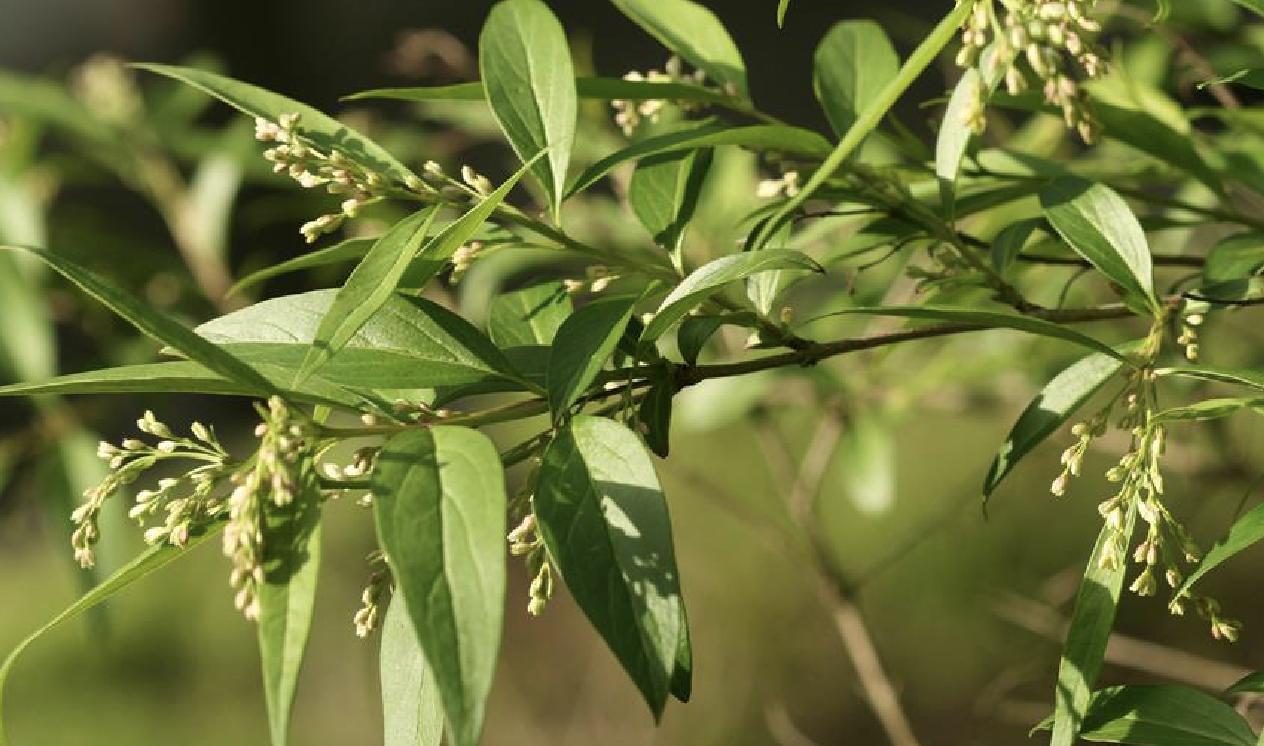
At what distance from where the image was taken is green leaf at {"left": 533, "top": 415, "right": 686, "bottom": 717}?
51 centimetres

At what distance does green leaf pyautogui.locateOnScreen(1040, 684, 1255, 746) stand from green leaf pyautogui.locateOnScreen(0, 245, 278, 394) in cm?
35

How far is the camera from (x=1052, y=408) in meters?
0.64

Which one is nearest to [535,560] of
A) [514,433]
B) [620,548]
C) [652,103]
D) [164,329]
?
[620,548]

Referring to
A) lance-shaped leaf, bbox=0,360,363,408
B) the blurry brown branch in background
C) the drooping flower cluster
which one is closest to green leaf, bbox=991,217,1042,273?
the drooping flower cluster

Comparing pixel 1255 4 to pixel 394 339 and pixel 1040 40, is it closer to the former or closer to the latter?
pixel 1040 40

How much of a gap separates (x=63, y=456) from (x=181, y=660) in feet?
6.59

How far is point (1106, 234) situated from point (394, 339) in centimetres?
34

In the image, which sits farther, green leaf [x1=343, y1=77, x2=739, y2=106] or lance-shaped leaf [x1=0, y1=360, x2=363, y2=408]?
green leaf [x1=343, y1=77, x2=739, y2=106]

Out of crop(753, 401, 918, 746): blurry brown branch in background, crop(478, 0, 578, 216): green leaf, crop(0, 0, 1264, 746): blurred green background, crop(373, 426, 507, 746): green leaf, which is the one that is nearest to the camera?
crop(373, 426, 507, 746): green leaf

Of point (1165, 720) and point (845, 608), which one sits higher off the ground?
point (1165, 720)

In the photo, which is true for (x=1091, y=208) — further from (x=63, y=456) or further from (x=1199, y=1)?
(x=63, y=456)

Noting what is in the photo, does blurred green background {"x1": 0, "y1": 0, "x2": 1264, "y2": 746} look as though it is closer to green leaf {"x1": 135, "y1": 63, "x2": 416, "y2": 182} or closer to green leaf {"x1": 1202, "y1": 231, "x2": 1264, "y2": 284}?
Answer: green leaf {"x1": 1202, "y1": 231, "x2": 1264, "y2": 284}

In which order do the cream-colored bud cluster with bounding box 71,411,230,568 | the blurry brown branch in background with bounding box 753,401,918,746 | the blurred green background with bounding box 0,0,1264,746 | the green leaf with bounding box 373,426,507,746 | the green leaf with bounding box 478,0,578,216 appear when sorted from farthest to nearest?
the blurred green background with bounding box 0,0,1264,746, the blurry brown branch in background with bounding box 753,401,918,746, the green leaf with bounding box 478,0,578,216, the cream-colored bud cluster with bounding box 71,411,230,568, the green leaf with bounding box 373,426,507,746

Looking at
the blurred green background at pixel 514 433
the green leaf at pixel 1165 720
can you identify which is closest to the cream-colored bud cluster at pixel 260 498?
the green leaf at pixel 1165 720
